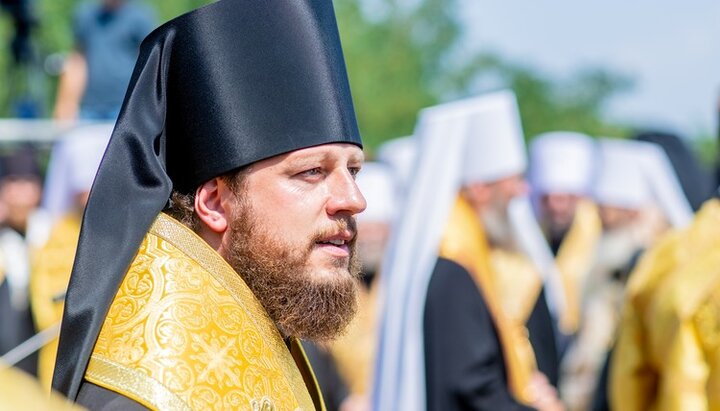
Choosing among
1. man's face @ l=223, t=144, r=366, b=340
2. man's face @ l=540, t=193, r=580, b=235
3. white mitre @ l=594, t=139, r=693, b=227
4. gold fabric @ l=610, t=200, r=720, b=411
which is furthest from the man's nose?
man's face @ l=540, t=193, r=580, b=235

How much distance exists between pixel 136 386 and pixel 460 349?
12.5ft

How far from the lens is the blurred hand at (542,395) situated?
681 cm

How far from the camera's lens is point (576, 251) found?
10.4m

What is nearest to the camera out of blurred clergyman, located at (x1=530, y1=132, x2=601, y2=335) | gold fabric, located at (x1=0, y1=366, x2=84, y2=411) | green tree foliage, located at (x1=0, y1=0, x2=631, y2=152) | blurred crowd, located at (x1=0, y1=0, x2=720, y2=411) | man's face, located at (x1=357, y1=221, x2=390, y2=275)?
gold fabric, located at (x1=0, y1=366, x2=84, y2=411)

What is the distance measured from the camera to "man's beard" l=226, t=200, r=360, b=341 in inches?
→ 118

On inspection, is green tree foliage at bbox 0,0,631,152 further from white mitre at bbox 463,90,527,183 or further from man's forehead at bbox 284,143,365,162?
man's forehead at bbox 284,143,365,162

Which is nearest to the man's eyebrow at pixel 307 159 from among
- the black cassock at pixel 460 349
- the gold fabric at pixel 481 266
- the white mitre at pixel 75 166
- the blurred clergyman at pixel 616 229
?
the black cassock at pixel 460 349

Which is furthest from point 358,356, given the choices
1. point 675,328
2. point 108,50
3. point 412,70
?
point 412,70

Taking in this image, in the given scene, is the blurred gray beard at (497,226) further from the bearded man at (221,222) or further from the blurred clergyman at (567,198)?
the bearded man at (221,222)

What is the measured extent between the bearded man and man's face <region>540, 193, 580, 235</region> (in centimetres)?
754

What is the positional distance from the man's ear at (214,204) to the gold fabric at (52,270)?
3919mm

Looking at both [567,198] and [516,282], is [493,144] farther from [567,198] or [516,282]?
[567,198]

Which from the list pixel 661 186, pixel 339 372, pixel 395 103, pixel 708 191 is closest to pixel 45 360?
pixel 339 372

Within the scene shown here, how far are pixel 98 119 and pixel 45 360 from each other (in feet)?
11.1
